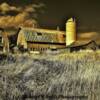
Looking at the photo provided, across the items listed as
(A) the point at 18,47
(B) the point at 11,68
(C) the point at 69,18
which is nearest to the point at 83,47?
(C) the point at 69,18

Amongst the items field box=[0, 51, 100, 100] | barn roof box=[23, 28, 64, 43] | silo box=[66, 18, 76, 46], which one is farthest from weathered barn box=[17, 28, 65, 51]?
field box=[0, 51, 100, 100]

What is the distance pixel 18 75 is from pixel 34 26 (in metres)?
6.34

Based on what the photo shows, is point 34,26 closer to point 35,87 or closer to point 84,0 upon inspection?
point 84,0

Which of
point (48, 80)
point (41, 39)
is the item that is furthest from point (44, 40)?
point (48, 80)

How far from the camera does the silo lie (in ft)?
45.4

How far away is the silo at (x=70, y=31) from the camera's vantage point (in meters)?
13.8

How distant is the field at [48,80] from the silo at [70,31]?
437cm

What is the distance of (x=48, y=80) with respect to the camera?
8.52m

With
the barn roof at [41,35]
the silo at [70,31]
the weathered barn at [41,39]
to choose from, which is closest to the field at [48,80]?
the silo at [70,31]

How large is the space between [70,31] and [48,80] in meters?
5.70

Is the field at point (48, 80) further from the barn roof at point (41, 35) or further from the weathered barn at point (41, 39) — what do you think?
the barn roof at point (41, 35)

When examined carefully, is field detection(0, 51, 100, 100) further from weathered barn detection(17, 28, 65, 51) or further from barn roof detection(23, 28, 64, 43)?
→ barn roof detection(23, 28, 64, 43)

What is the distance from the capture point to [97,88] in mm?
8242

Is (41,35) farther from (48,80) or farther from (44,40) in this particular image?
(48,80)
